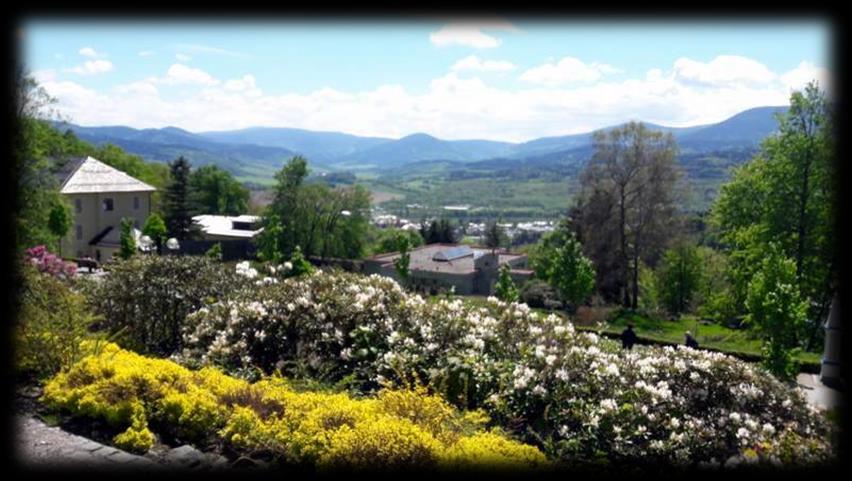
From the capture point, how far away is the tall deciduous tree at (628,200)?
31.7 metres

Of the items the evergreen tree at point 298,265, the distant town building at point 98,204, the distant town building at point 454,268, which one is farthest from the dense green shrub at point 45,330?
the distant town building at point 98,204

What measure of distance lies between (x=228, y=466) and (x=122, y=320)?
16.8 feet

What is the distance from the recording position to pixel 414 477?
12.4 feet

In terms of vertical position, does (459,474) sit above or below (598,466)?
above

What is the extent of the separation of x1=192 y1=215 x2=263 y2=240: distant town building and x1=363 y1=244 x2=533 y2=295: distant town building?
9.97 meters

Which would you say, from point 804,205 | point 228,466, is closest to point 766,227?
point 804,205

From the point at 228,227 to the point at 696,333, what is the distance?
113 ft

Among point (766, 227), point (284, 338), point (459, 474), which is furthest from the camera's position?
point (766, 227)

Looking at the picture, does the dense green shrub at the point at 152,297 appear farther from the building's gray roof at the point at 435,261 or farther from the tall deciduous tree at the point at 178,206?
the tall deciduous tree at the point at 178,206

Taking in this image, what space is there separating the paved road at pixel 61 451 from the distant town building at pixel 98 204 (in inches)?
1375

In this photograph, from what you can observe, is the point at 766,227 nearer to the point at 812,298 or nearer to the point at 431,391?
the point at 812,298

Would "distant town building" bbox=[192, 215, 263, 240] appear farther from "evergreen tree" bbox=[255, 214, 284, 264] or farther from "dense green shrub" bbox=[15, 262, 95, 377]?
"dense green shrub" bbox=[15, 262, 95, 377]

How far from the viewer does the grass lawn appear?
61.6ft

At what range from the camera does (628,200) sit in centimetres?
3256
